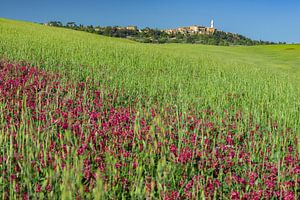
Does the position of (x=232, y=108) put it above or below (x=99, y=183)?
below

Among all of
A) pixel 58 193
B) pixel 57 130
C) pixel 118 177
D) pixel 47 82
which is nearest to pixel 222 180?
pixel 118 177

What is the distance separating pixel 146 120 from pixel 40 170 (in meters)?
3.11

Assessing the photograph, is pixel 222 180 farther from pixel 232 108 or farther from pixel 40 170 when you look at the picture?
pixel 232 108

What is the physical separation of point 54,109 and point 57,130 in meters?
0.77

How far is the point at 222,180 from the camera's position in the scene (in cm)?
495

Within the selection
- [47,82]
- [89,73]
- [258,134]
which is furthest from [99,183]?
[89,73]

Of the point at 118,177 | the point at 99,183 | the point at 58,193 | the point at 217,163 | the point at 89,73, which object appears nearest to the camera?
the point at 99,183

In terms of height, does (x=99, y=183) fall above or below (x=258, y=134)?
above

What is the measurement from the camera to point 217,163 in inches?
204

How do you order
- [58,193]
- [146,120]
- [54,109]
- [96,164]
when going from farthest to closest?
[146,120] < [54,109] < [96,164] < [58,193]

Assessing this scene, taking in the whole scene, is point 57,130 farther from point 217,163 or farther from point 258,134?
point 258,134

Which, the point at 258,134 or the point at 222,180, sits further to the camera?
the point at 258,134

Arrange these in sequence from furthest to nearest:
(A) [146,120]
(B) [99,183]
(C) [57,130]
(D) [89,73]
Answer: (D) [89,73]
(A) [146,120]
(C) [57,130]
(B) [99,183]

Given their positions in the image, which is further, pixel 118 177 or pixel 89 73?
pixel 89 73
